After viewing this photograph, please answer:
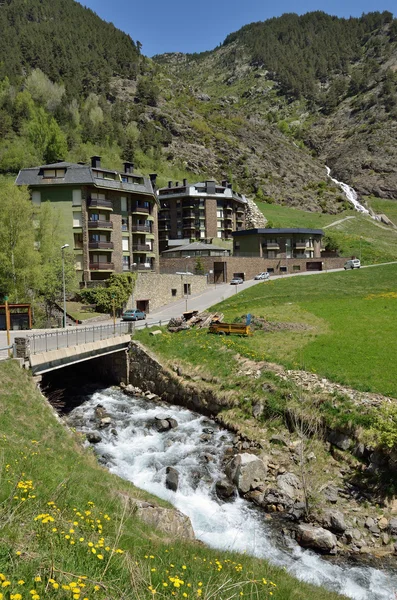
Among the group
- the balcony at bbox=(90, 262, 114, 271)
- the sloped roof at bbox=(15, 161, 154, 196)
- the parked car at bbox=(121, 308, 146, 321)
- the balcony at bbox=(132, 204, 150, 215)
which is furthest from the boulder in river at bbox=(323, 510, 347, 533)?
the balcony at bbox=(132, 204, 150, 215)

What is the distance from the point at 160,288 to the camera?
2243 inches

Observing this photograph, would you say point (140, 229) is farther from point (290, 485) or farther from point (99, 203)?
point (290, 485)

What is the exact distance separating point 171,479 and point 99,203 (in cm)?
4817

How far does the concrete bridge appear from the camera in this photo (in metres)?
23.9

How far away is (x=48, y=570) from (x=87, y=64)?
7525 inches

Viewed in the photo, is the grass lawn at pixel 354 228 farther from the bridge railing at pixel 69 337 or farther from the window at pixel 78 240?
the bridge railing at pixel 69 337

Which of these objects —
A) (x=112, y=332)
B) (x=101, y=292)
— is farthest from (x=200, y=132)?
(x=112, y=332)

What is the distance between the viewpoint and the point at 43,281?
1708 inches

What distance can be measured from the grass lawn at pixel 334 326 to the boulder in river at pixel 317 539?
897 cm

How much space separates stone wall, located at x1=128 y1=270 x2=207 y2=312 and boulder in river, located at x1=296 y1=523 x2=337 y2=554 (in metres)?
39.8

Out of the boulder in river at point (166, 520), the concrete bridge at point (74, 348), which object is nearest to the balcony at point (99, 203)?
the concrete bridge at point (74, 348)

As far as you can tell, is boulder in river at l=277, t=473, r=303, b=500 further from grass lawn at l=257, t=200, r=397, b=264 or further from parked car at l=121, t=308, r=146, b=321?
grass lawn at l=257, t=200, r=397, b=264

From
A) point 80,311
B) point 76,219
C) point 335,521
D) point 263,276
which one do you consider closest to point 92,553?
point 335,521

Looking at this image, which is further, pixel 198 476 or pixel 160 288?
pixel 160 288
